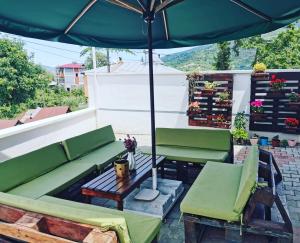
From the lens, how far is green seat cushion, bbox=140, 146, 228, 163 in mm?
4268

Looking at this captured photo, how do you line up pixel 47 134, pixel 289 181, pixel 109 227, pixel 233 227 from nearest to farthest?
pixel 109 227 → pixel 233 227 → pixel 289 181 → pixel 47 134

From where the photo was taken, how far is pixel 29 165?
12.0ft

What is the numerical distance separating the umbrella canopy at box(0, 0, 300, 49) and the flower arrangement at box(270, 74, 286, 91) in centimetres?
305

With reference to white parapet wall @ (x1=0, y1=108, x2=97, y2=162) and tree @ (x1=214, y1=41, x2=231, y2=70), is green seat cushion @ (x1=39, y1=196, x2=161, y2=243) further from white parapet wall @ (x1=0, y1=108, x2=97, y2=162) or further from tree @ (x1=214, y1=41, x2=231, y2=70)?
tree @ (x1=214, y1=41, x2=231, y2=70)

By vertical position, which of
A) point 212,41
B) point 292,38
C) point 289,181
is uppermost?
point 292,38

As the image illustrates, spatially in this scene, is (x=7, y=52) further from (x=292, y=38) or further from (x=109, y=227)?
(x=109, y=227)

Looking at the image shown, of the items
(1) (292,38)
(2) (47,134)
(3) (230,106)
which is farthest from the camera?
(1) (292,38)

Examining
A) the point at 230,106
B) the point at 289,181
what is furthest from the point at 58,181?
the point at 230,106

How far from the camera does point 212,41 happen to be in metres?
4.13

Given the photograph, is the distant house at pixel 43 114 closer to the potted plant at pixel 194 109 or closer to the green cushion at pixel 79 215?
the potted plant at pixel 194 109

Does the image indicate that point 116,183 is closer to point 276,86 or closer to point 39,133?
point 39,133

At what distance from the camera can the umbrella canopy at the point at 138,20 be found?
308cm

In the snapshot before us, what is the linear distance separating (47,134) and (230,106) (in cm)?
416

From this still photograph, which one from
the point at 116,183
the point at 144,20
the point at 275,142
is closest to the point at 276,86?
the point at 275,142
